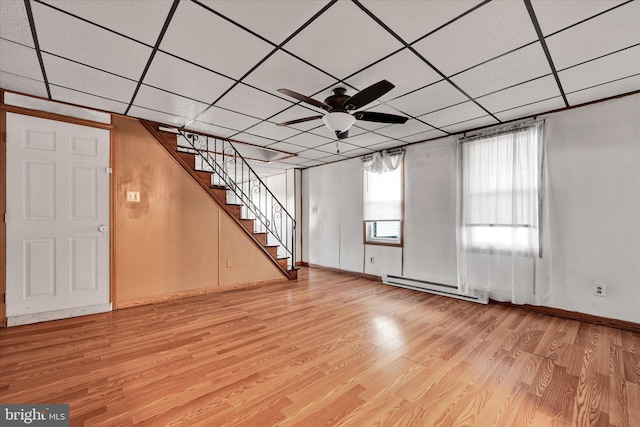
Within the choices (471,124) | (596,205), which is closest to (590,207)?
(596,205)

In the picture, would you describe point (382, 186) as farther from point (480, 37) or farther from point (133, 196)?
A: point (133, 196)

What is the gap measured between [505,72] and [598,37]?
62cm

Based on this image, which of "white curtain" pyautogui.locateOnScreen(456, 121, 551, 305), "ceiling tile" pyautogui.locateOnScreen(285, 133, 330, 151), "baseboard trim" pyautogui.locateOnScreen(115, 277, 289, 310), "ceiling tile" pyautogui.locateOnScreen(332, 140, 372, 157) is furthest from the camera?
"ceiling tile" pyautogui.locateOnScreen(332, 140, 372, 157)

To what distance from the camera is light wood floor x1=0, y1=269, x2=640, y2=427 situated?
5.59 feet

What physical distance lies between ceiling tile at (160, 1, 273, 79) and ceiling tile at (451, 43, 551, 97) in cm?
195

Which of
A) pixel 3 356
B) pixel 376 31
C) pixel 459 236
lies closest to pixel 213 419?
pixel 3 356

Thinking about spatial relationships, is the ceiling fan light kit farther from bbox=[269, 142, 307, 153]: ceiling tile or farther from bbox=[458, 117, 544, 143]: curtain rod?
bbox=[458, 117, 544, 143]: curtain rod

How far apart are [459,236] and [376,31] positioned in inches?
131

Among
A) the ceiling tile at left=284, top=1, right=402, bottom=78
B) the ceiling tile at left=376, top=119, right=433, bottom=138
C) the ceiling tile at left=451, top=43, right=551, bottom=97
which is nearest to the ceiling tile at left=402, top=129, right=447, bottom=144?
the ceiling tile at left=376, top=119, right=433, bottom=138

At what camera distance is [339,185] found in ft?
20.7

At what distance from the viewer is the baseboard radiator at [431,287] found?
403 centimetres

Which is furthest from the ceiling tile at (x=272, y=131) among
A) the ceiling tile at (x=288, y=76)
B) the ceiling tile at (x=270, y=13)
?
the ceiling tile at (x=270, y=13)

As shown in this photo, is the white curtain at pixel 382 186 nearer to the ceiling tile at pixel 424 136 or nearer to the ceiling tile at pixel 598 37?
the ceiling tile at pixel 424 136

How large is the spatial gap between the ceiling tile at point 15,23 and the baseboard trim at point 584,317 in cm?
581
